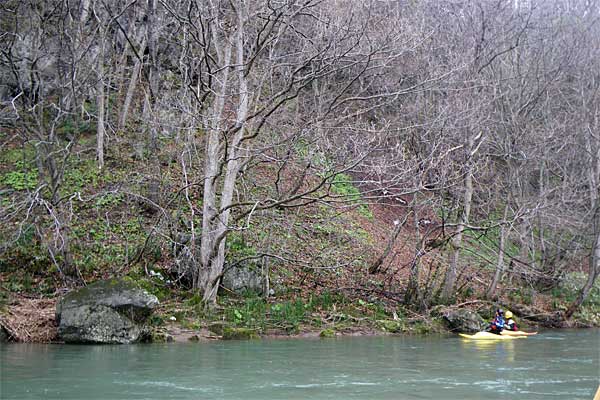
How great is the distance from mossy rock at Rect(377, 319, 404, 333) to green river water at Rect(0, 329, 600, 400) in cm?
168

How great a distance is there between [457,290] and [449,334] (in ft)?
7.61

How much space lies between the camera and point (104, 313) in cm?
1270

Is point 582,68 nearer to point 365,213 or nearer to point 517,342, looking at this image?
point 365,213

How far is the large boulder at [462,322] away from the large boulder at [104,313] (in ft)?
24.6

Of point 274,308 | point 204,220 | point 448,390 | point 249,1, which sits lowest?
point 448,390

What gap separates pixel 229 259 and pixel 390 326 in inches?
166

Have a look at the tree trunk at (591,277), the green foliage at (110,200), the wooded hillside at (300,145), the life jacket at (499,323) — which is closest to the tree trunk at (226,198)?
the wooded hillside at (300,145)

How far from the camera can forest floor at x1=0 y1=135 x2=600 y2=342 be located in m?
14.9

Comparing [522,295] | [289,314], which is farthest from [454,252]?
[289,314]

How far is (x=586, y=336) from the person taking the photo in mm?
16562

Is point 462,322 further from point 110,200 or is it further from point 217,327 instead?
point 110,200

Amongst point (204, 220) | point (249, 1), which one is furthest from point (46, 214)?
point (249, 1)

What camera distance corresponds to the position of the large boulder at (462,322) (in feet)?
54.4

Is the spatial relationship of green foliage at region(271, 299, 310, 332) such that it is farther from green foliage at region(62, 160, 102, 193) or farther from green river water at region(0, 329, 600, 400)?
green foliage at region(62, 160, 102, 193)
